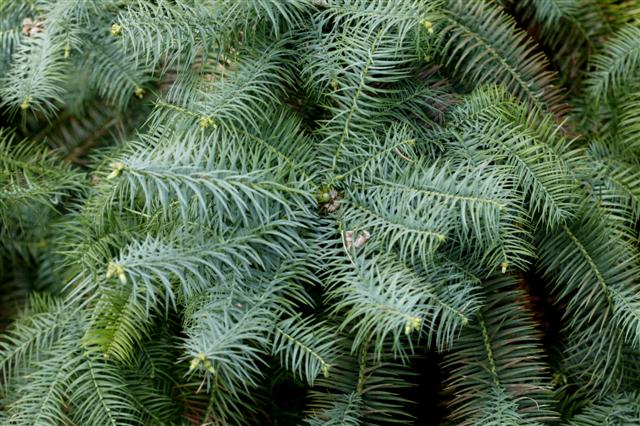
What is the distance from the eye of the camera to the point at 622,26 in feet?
4.16

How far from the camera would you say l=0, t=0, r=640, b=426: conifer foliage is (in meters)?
0.89

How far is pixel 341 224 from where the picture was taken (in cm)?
96

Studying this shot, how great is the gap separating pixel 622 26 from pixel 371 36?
1.80 ft

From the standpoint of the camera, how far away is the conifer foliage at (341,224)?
2.93 feet

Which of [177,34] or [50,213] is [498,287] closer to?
[177,34]

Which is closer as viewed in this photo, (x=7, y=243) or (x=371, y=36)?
(x=371, y=36)

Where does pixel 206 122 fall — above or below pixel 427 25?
below

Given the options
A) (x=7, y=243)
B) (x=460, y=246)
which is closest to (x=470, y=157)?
Answer: (x=460, y=246)

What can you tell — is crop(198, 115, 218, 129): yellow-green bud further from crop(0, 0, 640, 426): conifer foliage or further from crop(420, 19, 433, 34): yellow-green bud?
crop(420, 19, 433, 34): yellow-green bud

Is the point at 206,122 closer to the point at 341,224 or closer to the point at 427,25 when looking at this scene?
the point at 341,224

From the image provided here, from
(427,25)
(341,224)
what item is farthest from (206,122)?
(427,25)

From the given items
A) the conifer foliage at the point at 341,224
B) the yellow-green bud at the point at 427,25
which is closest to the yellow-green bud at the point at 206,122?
the conifer foliage at the point at 341,224

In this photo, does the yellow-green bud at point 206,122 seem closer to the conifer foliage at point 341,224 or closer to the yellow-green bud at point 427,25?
the conifer foliage at point 341,224

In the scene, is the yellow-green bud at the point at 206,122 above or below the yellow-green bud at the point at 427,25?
below
